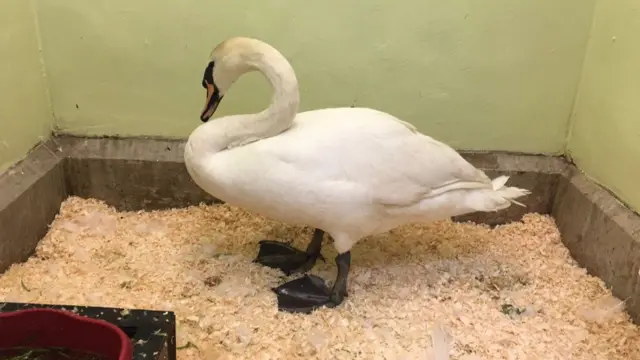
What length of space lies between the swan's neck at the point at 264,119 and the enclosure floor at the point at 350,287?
0.44 m

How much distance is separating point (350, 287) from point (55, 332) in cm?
88

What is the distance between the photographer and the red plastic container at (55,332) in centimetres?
113

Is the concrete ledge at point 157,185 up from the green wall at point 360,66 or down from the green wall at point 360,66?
down

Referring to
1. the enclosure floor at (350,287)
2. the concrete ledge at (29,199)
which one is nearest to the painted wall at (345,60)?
the concrete ledge at (29,199)

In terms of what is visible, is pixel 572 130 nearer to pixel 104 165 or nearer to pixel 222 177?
pixel 222 177

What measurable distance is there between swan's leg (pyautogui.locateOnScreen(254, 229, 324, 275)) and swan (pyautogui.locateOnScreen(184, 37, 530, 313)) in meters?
0.13

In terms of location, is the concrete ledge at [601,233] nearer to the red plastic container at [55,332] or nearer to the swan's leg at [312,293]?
the swan's leg at [312,293]

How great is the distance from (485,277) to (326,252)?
0.50 meters

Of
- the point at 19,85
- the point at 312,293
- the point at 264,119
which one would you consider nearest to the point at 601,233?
the point at 312,293

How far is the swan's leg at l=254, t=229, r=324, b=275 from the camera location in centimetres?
189

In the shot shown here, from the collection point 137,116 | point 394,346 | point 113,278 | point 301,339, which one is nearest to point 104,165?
point 137,116

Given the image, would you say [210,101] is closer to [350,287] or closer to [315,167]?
[315,167]

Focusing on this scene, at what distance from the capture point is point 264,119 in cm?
163


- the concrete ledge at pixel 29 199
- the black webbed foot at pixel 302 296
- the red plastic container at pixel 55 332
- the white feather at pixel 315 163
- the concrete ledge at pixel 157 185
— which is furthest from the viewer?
the concrete ledge at pixel 157 185
